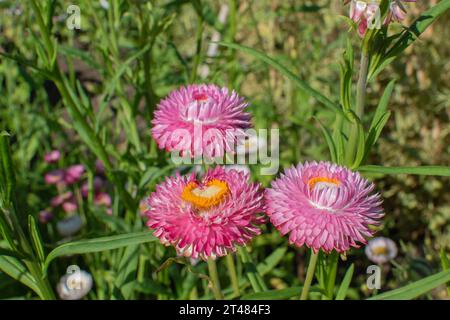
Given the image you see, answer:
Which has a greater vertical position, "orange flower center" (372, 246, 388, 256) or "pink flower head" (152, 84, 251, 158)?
"pink flower head" (152, 84, 251, 158)

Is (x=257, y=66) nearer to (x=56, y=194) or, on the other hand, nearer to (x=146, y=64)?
(x=146, y=64)

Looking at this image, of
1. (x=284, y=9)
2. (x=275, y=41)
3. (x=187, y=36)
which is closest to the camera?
(x=284, y=9)

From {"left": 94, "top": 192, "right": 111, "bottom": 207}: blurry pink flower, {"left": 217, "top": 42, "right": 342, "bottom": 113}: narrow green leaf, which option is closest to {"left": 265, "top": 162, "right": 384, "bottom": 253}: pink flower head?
{"left": 217, "top": 42, "right": 342, "bottom": 113}: narrow green leaf

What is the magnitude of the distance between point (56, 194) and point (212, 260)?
4.83ft

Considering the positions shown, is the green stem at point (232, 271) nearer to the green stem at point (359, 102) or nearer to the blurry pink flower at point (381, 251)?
the green stem at point (359, 102)

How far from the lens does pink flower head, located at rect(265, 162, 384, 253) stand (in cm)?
88

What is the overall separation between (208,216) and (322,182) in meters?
0.19

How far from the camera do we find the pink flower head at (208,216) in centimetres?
90

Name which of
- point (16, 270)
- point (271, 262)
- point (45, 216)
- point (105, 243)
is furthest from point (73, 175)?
point (105, 243)

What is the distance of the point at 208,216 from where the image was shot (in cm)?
91

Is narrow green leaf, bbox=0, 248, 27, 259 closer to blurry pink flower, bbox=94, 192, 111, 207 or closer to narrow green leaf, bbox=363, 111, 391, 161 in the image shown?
narrow green leaf, bbox=363, 111, 391, 161

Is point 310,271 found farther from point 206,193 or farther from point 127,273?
point 127,273
